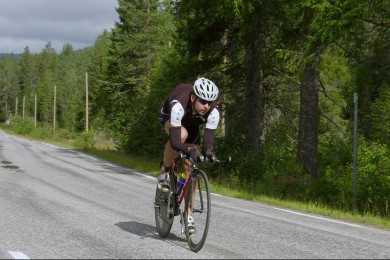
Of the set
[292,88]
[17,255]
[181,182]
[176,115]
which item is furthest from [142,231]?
[292,88]

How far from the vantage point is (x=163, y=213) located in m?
6.44

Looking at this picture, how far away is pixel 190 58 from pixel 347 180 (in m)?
7.99

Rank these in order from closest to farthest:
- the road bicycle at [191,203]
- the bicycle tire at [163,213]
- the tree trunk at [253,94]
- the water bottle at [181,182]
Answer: the road bicycle at [191,203], the water bottle at [181,182], the bicycle tire at [163,213], the tree trunk at [253,94]

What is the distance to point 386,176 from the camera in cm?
1131

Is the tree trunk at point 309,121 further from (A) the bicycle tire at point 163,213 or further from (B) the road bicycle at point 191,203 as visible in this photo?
(B) the road bicycle at point 191,203

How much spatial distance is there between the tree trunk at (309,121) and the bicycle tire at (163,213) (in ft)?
28.0

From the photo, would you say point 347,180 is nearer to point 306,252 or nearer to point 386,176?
point 386,176

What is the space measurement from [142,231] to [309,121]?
869 centimetres

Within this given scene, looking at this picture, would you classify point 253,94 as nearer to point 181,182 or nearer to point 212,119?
point 181,182

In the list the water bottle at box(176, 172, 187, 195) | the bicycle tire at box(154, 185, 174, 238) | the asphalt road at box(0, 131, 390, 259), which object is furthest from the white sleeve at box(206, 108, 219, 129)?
the asphalt road at box(0, 131, 390, 259)

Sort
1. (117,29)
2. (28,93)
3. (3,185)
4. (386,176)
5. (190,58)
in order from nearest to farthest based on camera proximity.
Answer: (386,176) < (3,185) < (190,58) < (117,29) < (28,93)

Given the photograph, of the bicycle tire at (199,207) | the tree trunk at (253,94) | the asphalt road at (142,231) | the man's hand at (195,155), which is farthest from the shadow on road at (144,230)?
the tree trunk at (253,94)

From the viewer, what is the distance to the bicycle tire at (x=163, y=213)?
6.23 meters

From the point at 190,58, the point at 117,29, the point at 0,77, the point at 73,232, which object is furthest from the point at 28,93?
the point at 73,232
